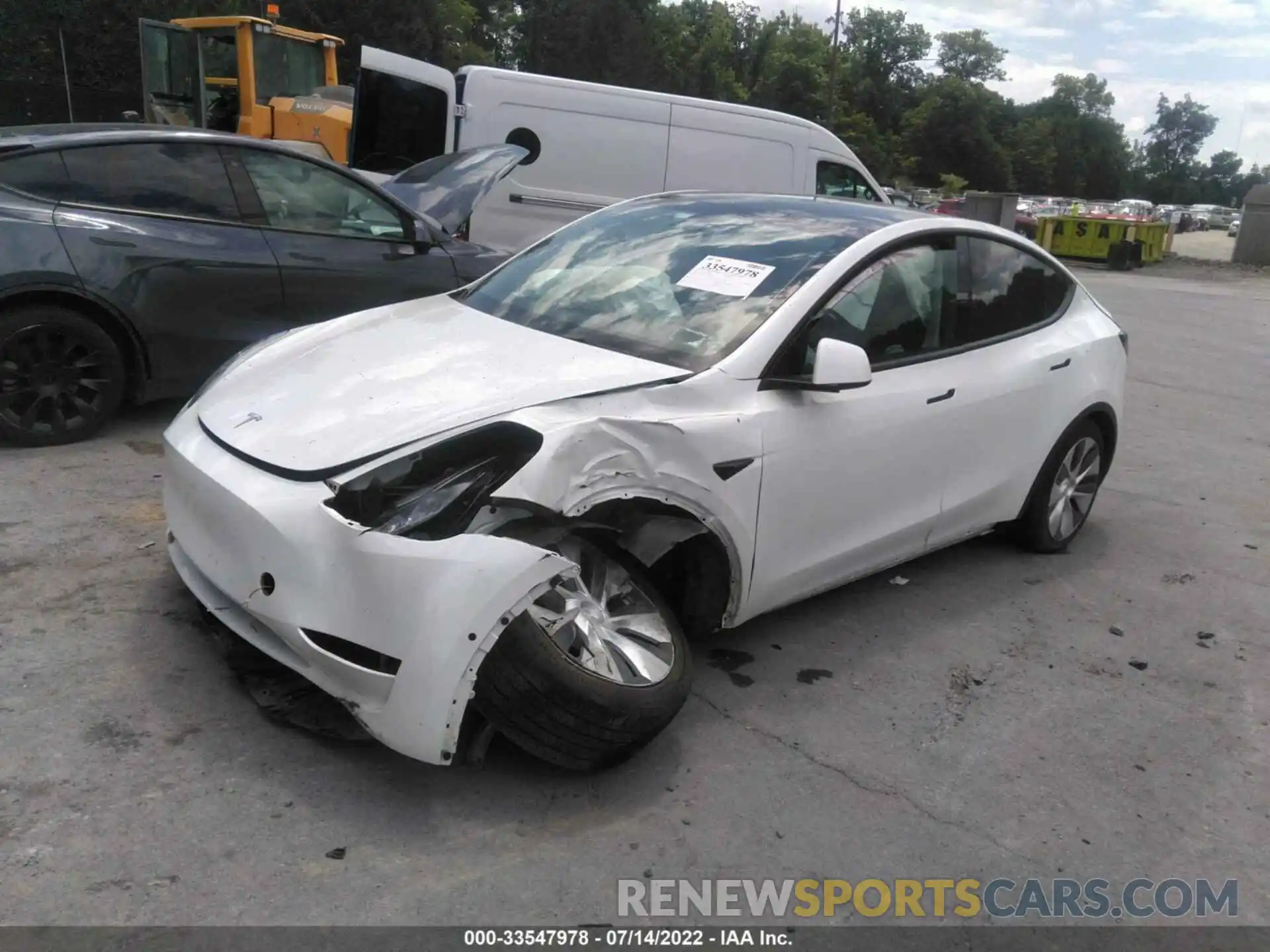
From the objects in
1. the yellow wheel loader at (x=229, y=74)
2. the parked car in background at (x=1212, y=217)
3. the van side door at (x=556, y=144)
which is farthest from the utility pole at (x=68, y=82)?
the parked car in background at (x=1212, y=217)

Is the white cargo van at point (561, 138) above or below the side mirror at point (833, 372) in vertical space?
above

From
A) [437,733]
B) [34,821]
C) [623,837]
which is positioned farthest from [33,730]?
[623,837]

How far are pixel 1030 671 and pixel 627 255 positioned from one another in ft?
7.29

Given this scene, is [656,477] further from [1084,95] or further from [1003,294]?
[1084,95]

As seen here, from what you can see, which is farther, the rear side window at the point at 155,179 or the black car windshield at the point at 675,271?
the rear side window at the point at 155,179

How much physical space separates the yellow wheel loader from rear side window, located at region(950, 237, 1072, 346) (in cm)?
1053

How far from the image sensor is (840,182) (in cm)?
1102

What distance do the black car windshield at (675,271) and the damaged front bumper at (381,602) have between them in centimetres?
112

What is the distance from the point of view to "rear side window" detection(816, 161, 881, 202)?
1087 centimetres

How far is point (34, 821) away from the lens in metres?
2.61

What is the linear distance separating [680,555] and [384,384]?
3.57 feet

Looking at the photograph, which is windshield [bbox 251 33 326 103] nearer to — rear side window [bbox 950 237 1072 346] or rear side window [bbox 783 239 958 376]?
rear side window [bbox 950 237 1072 346]

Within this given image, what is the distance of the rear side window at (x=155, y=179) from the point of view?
5352mm

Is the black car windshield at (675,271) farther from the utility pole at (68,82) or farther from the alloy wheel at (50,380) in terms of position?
the utility pole at (68,82)
